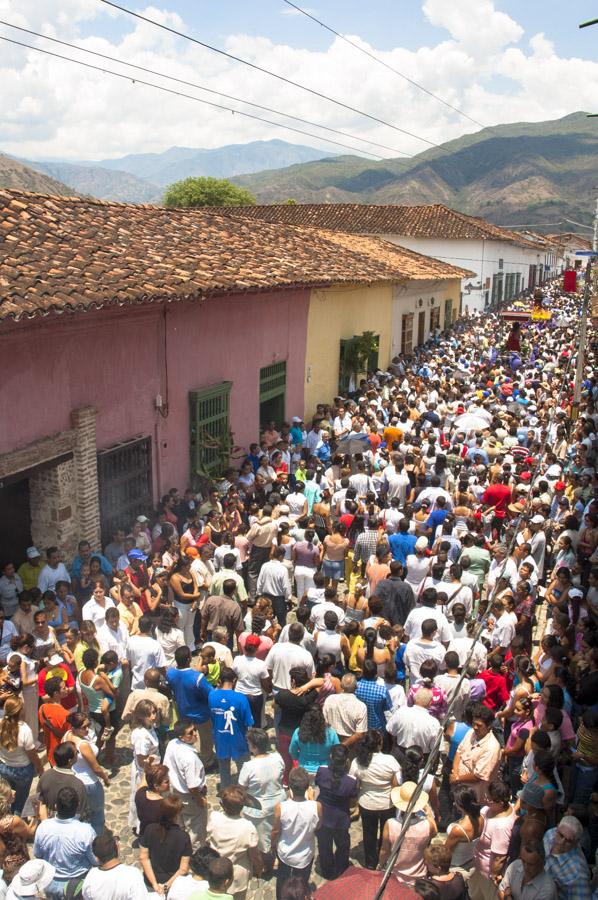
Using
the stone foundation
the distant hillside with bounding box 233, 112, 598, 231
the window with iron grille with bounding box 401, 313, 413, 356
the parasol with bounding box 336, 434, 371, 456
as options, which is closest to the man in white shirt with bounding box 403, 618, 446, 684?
the stone foundation

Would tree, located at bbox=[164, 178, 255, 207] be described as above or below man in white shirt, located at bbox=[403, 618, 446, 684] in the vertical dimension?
above

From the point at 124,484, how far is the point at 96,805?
4941mm

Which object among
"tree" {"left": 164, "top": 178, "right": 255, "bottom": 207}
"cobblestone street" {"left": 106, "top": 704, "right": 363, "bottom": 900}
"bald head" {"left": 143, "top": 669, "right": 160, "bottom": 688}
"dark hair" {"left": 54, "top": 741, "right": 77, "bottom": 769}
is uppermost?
"tree" {"left": 164, "top": 178, "right": 255, "bottom": 207}

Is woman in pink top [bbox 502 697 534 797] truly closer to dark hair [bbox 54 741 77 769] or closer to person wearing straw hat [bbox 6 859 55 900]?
dark hair [bbox 54 741 77 769]

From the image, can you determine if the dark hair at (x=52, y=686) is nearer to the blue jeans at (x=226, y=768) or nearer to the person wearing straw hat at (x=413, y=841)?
the blue jeans at (x=226, y=768)

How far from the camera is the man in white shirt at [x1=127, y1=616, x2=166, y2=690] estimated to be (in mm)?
6312

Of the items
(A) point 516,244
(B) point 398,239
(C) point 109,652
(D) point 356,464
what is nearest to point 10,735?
(C) point 109,652

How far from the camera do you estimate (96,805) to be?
204 inches

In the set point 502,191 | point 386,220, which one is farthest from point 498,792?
point 502,191

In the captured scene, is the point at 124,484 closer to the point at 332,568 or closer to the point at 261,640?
the point at 332,568

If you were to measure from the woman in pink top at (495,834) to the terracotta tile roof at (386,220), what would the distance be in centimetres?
3386

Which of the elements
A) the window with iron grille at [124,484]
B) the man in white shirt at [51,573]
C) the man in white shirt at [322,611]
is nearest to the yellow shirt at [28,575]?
the man in white shirt at [51,573]

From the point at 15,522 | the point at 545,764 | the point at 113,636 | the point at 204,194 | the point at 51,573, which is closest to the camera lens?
the point at 545,764

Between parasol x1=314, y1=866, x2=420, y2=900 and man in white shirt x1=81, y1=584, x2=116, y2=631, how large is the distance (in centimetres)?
327
